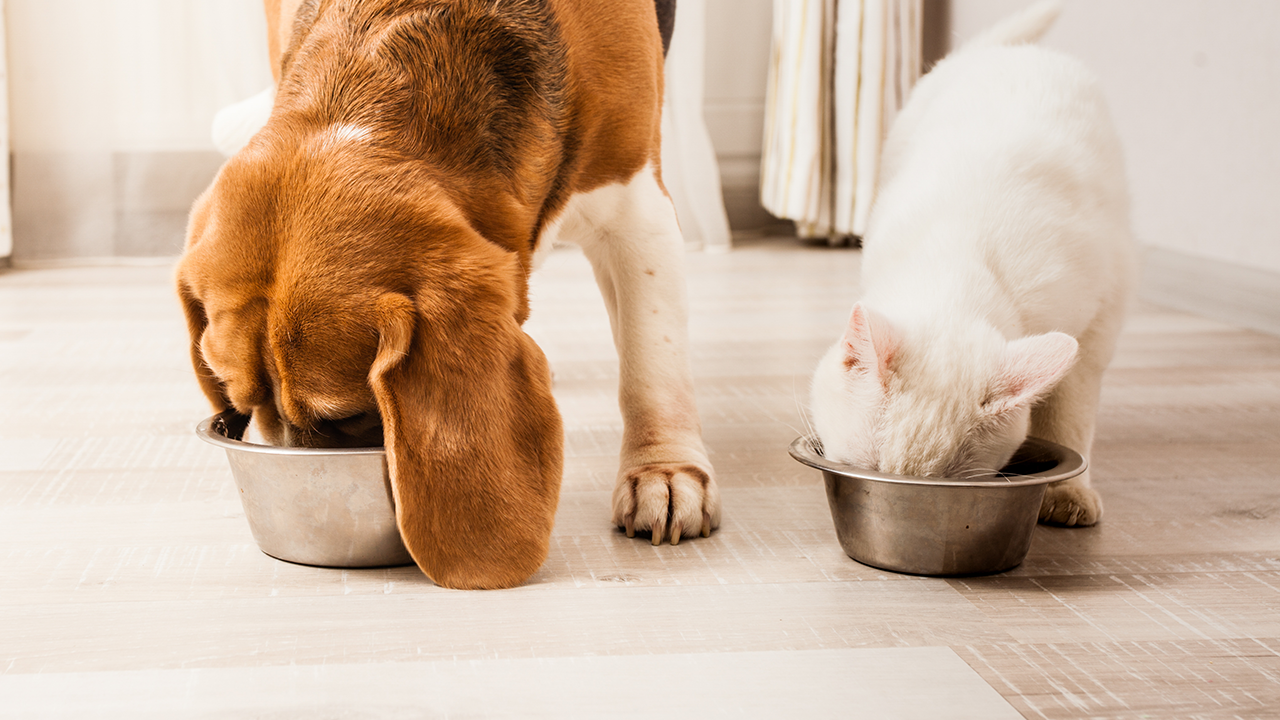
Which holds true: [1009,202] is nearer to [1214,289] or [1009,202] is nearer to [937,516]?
[937,516]

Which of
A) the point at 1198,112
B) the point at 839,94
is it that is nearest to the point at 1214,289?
Answer: the point at 1198,112

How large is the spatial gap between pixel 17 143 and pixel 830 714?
4.29m

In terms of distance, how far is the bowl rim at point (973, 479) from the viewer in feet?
4.18

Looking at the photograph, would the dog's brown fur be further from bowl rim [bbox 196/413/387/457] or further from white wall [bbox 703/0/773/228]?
white wall [bbox 703/0/773/228]

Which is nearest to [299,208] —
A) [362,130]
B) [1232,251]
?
[362,130]

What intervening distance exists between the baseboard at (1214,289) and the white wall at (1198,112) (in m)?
0.03

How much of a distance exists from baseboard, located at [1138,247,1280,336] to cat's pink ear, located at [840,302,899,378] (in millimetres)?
1855

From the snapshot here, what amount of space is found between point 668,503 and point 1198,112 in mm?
2279

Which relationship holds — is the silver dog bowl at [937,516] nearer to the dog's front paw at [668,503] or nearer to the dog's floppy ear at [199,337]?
the dog's front paw at [668,503]

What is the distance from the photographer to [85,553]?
4.82 feet

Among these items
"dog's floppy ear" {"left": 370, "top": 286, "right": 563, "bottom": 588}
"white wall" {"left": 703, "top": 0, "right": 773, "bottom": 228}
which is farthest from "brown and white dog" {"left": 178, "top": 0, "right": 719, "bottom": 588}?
"white wall" {"left": 703, "top": 0, "right": 773, "bottom": 228}

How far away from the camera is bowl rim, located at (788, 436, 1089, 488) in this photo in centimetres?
127

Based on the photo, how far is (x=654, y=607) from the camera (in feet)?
4.28

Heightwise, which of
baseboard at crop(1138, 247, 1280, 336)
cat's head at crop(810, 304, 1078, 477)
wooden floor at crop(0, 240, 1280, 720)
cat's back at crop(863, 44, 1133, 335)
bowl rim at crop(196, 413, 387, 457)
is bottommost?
wooden floor at crop(0, 240, 1280, 720)
